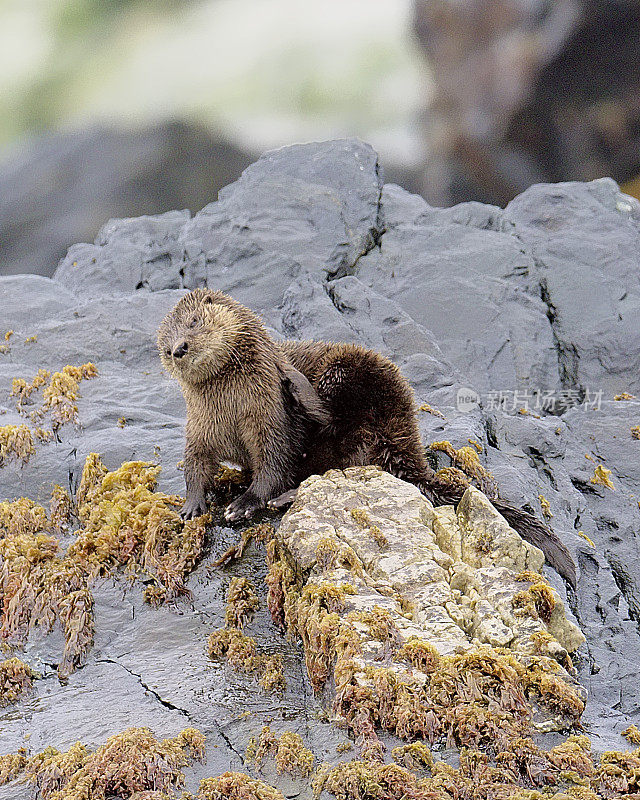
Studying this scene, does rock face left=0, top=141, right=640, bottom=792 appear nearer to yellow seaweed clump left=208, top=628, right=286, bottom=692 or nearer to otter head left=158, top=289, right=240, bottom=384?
yellow seaweed clump left=208, top=628, right=286, bottom=692

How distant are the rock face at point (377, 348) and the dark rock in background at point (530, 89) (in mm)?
673

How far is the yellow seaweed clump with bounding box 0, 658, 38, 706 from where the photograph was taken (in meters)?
2.95

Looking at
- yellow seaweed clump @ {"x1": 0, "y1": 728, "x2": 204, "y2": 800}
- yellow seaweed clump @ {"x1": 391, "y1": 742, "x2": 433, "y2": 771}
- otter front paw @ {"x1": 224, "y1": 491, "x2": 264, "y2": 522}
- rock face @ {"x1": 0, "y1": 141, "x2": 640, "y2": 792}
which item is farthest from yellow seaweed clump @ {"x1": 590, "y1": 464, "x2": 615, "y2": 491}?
yellow seaweed clump @ {"x1": 0, "y1": 728, "x2": 204, "y2": 800}

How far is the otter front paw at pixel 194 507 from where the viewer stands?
12.1 feet

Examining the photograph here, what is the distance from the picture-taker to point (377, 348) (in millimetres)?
5543

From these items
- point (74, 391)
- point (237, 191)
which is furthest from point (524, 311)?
point (74, 391)

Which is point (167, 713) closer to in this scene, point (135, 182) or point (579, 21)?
point (579, 21)

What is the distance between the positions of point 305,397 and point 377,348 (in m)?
1.77

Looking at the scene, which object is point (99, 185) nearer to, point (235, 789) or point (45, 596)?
point (45, 596)

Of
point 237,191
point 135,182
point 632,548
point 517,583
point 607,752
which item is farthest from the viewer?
point 135,182

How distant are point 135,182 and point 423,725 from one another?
33.5ft

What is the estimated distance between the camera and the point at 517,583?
2949 mm

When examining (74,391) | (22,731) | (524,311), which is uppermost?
(524,311)

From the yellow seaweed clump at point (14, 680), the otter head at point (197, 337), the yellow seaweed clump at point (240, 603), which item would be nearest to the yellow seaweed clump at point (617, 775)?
the yellow seaweed clump at point (240, 603)
